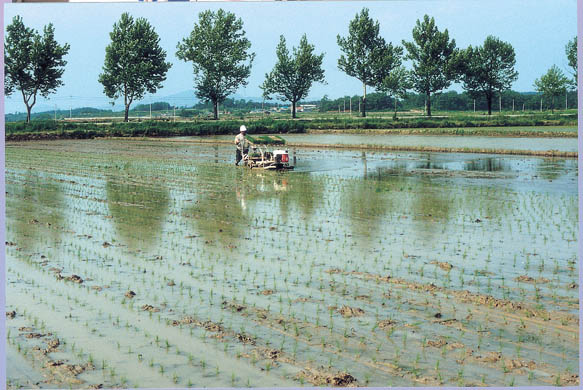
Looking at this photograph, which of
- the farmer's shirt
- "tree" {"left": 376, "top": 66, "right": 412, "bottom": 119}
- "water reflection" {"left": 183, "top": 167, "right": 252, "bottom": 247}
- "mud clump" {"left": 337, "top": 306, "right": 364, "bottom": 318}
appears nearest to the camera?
"mud clump" {"left": 337, "top": 306, "right": 364, "bottom": 318}

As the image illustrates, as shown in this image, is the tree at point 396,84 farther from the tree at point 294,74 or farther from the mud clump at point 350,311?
the mud clump at point 350,311

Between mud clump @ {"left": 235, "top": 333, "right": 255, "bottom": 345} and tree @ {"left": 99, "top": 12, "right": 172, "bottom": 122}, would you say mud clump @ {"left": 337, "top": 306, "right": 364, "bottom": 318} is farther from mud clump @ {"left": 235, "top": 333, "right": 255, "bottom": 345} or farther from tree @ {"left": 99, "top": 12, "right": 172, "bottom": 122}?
tree @ {"left": 99, "top": 12, "right": 172, "bottom": 122}

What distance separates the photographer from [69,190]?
596 inches

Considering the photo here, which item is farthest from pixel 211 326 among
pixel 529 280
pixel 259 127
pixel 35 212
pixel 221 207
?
pixel 259 127

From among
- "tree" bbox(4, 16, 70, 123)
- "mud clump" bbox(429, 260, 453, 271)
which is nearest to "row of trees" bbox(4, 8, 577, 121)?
"tree" bbox(4, 16, 70, 123)

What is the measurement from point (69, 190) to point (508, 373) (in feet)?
40.6

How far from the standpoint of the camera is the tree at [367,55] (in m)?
42.3

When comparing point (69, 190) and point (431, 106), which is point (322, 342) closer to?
point (69, 190)

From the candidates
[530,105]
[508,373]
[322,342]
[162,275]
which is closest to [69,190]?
[162,275]

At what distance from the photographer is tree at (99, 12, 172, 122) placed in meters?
47.0

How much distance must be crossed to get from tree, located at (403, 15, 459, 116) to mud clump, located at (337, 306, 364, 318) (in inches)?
1591

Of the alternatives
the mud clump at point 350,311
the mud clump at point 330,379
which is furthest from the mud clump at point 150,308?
the mud clump at point 330,379

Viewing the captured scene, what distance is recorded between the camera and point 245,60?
47375 millimetres

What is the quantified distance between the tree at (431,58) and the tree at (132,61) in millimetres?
18028
